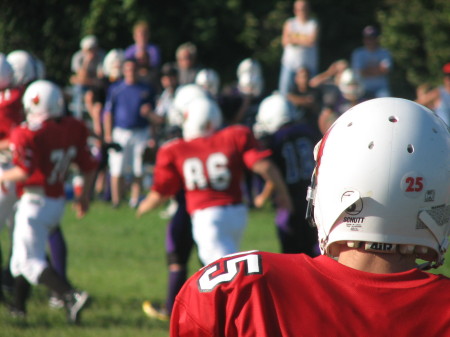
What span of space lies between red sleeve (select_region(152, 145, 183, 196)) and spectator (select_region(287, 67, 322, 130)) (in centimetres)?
565

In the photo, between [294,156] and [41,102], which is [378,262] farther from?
[294,156]

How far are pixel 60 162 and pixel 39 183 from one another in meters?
0.26

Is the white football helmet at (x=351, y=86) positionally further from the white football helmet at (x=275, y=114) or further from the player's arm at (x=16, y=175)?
the player's arm at (x=16, y=175)

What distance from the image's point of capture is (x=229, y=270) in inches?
82.4

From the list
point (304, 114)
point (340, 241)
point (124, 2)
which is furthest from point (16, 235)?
point (124, 2)

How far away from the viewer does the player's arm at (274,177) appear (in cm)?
641

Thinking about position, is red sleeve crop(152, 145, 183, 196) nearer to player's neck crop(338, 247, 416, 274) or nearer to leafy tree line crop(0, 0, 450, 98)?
player's neck crop(338, 247, 416, 274)

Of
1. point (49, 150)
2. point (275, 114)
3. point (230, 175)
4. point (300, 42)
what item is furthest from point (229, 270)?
point (300, 42)

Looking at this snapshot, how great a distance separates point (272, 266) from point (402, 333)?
0.33 meters

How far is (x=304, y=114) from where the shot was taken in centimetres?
1198

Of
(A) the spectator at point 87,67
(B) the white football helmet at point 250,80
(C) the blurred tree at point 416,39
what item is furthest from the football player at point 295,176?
(C) the blurred tree at point 416,39

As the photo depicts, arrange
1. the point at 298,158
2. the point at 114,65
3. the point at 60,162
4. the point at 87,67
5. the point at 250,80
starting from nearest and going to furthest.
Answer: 1. the point at 60,162
2. the point at 298,158
3. the point at 114,65
4. the point at 87,67
5. the point at 250,80

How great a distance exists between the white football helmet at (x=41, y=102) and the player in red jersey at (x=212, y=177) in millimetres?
883

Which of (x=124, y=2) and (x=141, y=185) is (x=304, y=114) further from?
(x=124, y=2)
